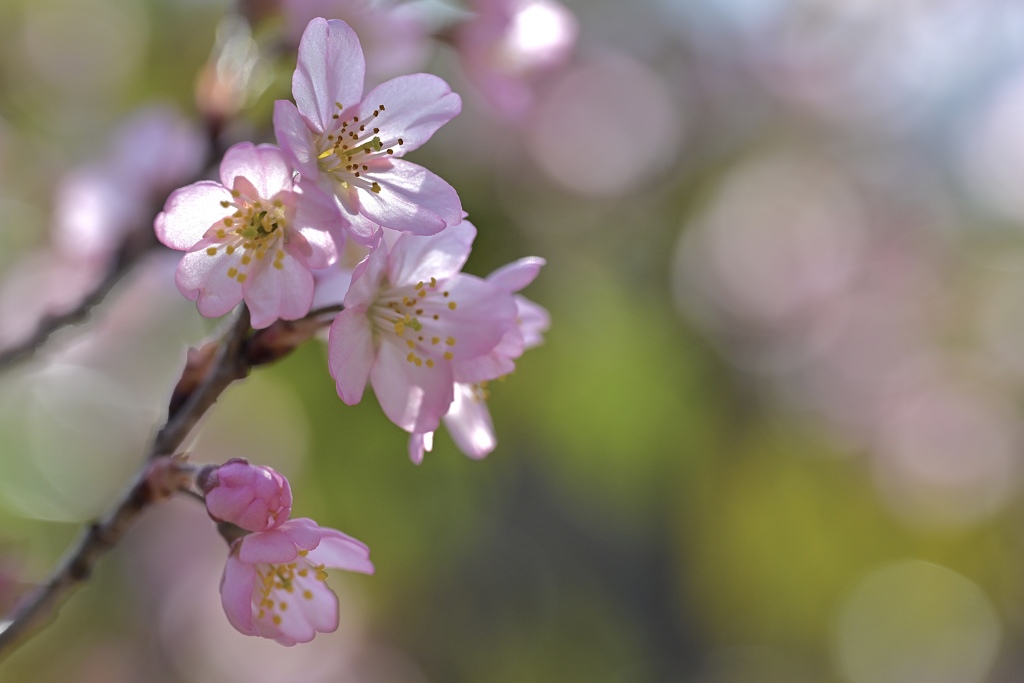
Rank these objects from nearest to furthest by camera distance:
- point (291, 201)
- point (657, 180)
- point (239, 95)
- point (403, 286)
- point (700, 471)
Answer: point (291, 201) < point (403, 286) < point (239, 95) < point (700, 471) < point (657, 180)

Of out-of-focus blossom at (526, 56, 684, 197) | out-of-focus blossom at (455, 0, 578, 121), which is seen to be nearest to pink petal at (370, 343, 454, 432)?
out-of-focus blossom at (455, 0, 578, 121)

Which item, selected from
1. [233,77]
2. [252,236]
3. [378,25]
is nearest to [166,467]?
[252,236]

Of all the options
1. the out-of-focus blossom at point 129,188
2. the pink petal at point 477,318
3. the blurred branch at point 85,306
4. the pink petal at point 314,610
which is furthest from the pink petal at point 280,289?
the out-of-focus blossom at point 129,188

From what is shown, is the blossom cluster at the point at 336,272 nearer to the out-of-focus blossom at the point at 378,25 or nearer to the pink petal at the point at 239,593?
the pink petal at the point at 239,593

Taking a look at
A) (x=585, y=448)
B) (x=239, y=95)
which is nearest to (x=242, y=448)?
(x=585, y=448)

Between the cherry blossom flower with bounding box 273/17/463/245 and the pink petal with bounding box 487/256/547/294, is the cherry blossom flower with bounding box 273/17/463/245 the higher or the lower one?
the higher one

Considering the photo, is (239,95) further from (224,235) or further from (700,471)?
(700,471)

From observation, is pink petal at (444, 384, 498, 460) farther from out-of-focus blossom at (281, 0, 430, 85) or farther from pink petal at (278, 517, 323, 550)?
out-of-focus blossom at (281, 0, 430, 85)
